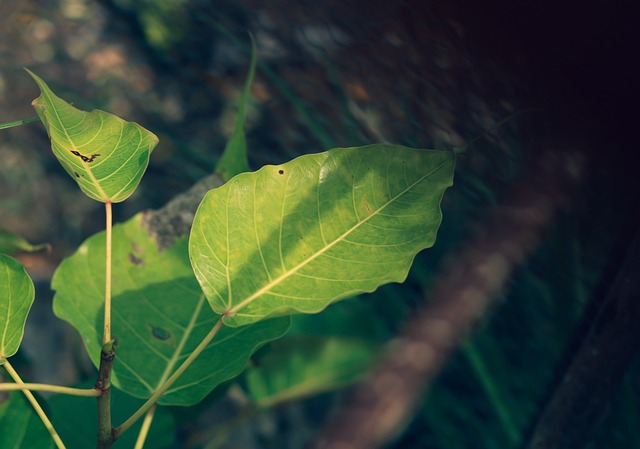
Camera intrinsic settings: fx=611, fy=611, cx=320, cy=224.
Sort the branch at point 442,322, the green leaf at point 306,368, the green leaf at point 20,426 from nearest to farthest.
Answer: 1. the branch at point 442,322
2. the green leaf at point 20,426
3. the green leaf at point 306,368

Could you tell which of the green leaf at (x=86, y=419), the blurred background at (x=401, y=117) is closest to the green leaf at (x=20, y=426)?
the green leaf at (x=86, y=419)

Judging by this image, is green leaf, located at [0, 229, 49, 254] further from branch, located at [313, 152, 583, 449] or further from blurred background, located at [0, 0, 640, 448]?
branch, located at [313, 152, 583, 449]

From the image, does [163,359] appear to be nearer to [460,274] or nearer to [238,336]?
[238,336]

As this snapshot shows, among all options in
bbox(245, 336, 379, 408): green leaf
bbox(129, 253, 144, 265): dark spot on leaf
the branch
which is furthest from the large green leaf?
bbox(245, 336, 379, 408): green leaf

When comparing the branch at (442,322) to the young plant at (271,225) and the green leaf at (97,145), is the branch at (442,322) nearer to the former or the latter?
the young plant at (271,225)

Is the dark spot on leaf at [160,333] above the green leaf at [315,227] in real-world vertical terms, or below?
below
